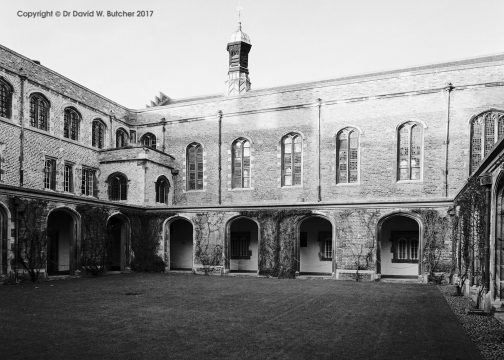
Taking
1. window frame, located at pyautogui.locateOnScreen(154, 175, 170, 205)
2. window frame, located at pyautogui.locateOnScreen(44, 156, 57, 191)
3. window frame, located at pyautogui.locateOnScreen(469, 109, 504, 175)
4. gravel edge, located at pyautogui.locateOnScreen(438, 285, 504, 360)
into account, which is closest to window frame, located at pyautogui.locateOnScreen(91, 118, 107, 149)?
window frame, located at pyautogui.locateOnScreen(44, 156, 57, 191)

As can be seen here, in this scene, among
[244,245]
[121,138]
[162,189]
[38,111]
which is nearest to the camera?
[38,111]

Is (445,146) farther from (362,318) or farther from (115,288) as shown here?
(115,288)

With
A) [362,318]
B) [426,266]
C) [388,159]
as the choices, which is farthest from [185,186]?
[362,318]

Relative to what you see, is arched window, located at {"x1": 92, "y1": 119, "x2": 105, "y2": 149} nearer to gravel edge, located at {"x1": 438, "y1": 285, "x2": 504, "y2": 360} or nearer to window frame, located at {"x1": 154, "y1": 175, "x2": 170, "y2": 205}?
window frame, located at {"x1": 154, "y1": 175, "x2": 170, "y2": 205}

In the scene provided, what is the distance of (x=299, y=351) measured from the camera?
285 inches

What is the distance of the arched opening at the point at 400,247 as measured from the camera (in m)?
22.1

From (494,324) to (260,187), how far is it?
668 inches

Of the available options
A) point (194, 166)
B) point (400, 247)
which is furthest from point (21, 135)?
point (400, 247)

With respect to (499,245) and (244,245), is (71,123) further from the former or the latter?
(499,245)

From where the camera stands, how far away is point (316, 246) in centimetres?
2377

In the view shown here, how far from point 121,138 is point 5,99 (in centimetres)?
870

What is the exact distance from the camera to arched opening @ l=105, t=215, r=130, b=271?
74.6 feet

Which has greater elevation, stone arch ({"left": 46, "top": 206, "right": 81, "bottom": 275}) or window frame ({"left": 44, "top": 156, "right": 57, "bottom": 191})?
window frame ({"left": 44, "top": 156, "right": 57, "bottom": 191})

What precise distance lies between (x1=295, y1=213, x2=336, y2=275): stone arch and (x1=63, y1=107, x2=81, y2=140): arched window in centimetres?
1340
